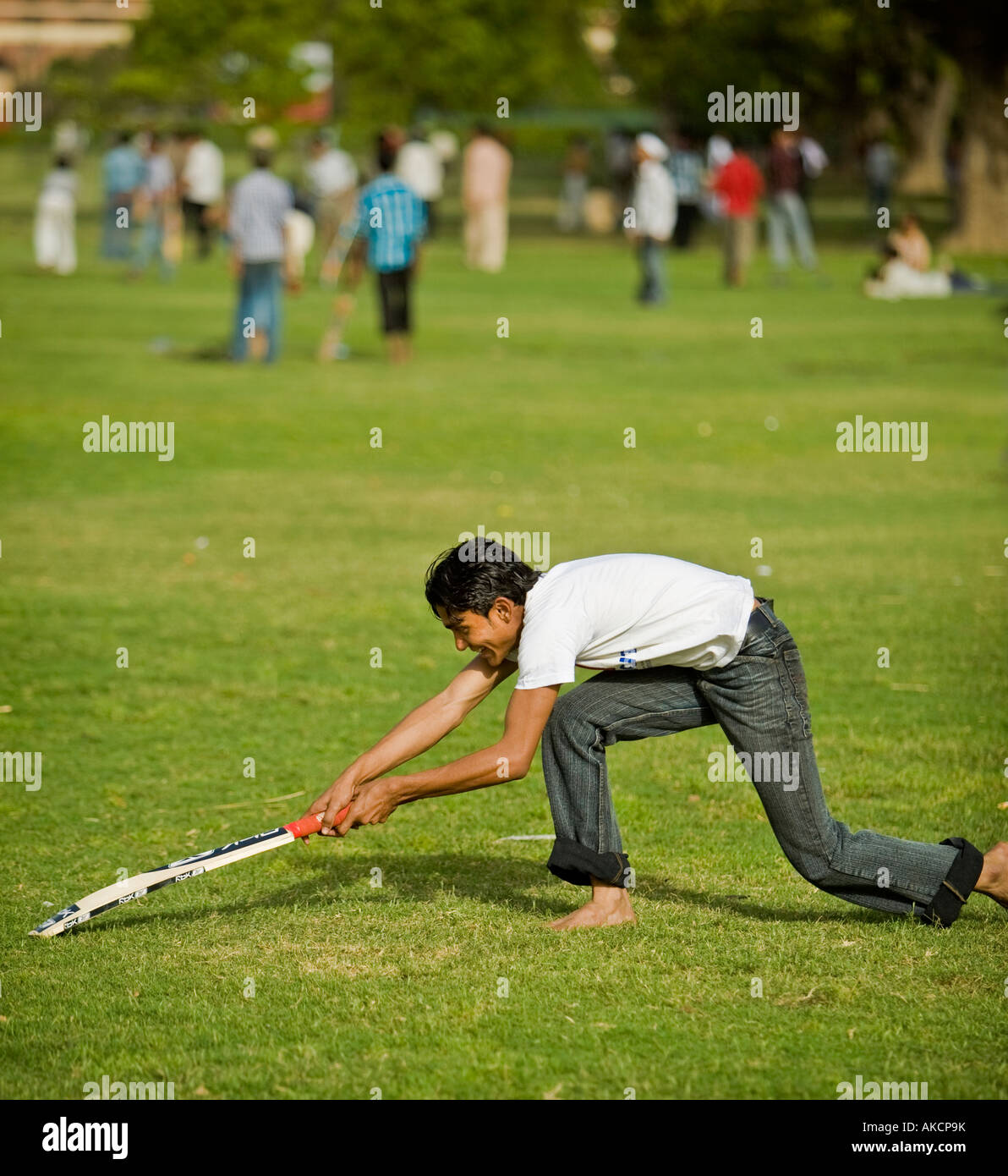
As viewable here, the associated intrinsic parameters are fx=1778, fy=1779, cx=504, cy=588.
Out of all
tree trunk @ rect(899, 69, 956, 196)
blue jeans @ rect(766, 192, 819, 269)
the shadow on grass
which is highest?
tree trunk @ rect(899, 69, 956, 196)

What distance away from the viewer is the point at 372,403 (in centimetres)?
1838

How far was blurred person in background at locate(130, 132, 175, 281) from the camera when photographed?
1249 inches

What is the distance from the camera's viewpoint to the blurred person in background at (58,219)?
99.5 ft

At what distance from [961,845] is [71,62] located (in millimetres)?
98558

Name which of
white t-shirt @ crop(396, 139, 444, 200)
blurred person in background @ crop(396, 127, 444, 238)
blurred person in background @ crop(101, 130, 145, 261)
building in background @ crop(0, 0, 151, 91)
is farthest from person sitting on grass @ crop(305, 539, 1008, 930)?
building in background @ crop(0, 0, 151, 91)

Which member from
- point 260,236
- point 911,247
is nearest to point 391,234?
point 260,236

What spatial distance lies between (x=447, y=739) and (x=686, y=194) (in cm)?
3231

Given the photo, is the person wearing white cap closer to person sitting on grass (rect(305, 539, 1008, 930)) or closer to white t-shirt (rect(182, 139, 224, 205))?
white t-shirt (rect(182, 139, 224, 205))

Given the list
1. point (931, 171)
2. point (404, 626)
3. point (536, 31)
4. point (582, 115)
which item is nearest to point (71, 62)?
point (582, 115)

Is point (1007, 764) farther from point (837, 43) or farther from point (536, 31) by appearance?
point (536, 31)

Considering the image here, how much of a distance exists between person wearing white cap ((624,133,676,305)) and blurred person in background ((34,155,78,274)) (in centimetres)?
1005

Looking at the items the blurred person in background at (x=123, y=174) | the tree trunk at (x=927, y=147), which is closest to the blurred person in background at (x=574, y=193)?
the tree trunk at (x=927, y=147)

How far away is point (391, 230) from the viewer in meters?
19.8
